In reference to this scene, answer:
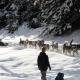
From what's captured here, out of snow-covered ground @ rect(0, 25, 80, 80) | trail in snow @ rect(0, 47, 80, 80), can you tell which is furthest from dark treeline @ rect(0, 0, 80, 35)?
trail in snow @ rect(0, 47, 80, 80)

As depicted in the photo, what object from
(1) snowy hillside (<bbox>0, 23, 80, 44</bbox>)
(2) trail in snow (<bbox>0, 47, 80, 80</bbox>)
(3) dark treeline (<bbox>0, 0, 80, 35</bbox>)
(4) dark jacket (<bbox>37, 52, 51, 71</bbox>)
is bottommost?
(2) trail in snow (<bbox>0, 47, 80, 80</bbox>)

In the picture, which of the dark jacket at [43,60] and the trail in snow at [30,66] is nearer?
the dark jacket at [43,60]

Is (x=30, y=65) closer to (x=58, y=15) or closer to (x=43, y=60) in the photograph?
(x=43, y=60)

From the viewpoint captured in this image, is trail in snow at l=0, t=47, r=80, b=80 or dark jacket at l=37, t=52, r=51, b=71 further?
trail in snow at l=0, t=47, r=80, b=80

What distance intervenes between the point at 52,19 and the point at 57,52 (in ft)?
24.3

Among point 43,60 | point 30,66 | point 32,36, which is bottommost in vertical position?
point 30,66

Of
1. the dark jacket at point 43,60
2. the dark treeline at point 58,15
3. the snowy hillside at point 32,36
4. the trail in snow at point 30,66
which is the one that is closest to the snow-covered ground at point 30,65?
the trail in snow at point 30,66

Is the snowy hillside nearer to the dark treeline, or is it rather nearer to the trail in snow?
the dark treeline

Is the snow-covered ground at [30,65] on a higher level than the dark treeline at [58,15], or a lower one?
lower

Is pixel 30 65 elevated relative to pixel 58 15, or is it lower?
lower

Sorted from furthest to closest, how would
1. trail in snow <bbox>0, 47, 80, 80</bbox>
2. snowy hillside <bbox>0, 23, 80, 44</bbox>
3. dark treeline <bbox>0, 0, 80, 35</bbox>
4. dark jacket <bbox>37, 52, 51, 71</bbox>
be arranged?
snowy hillside <bbox>0, 23, 80, 44</bbox> → dark treeline <bbox>0, 0, 80, 35</bbox> → trail in snow <bbox>0, 47, 80, 80</bbox> → dark jacket <bbox>37, 52, 51, 71</bbox>

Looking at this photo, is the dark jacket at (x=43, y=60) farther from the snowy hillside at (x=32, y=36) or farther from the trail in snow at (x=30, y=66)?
the snowy hillside at (x=32, y=36)

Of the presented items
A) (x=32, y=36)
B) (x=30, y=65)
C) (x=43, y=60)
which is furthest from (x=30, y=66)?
(x=32, y=36)

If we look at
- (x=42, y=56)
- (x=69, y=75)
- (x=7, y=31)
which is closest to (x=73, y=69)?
(x=69, y=75)
